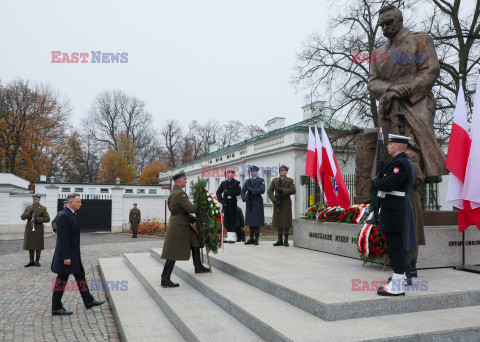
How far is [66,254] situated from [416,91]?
246 inches

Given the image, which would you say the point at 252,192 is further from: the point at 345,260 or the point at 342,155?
the point at 342,155

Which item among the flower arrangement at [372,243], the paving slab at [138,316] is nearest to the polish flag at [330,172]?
the flower arrangement at [372,243]

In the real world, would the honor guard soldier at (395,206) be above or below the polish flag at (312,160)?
below

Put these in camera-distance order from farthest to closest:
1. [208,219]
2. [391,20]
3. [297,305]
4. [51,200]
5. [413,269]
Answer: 1. [51,200]
2. [391,20]
3. [208,219]
4. [413,269]
5. [297,305]

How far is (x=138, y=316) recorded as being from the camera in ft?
18.8

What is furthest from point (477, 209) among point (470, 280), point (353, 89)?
point (353, 89)

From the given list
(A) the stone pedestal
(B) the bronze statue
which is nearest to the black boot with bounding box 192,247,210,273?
(A) the stone pedestal

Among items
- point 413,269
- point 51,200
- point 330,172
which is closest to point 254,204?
point 330,172

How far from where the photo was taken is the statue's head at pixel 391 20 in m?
7.49

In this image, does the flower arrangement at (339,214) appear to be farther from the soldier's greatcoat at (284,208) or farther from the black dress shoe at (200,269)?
the black dress shoe at (200,269)

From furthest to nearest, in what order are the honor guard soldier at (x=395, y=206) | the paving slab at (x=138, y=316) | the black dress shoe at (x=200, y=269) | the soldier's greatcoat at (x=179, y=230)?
1. the black dress shoe at (x=200, y=269)
2. the soldier's greatcoat at (x=179, y=230)
3. the paving slab at (x=138, y=316)
4. the honor guard soldier at (x=395, y=206)

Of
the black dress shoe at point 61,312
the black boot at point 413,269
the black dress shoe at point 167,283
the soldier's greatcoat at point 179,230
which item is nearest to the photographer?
the black boot at point 413,269

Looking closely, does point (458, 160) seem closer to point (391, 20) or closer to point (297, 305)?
point (391, 20)

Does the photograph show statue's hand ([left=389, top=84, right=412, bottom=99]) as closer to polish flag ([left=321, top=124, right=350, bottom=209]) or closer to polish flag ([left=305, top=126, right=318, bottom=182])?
polish flag ([left=321, top=124, right=350, bottom=209])
